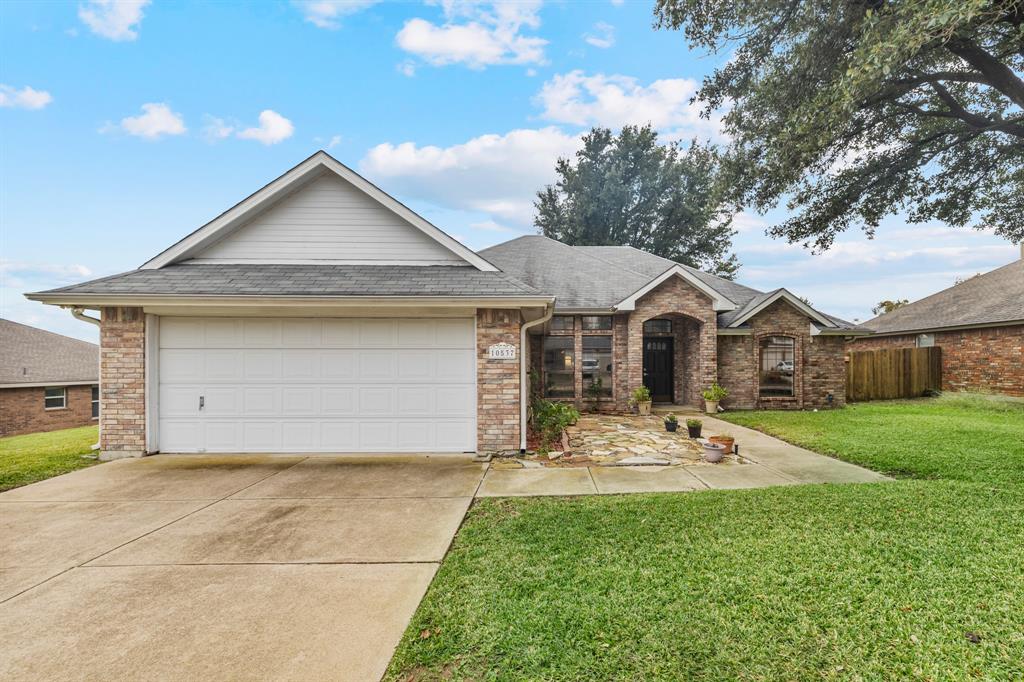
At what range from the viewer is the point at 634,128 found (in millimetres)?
29281

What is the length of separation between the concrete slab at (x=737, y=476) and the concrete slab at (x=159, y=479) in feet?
21.7

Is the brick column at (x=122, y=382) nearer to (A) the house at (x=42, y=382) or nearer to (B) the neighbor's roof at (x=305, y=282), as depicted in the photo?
(B) the neighbor's roof at (x=305, y=282)

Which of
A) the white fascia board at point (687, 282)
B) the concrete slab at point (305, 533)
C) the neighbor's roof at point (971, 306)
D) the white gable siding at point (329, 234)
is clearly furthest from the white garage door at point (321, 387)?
the neighbor's roof at point (971, 306)

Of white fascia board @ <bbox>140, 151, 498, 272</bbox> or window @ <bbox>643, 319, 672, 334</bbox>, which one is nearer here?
white fascia board @ <bbox>140, 151, 498, 272</bbox>

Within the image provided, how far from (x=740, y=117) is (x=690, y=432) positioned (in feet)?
22.7

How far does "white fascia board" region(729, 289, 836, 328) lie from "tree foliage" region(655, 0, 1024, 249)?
10.8 feet

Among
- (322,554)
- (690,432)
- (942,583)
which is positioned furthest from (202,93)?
(942,583)

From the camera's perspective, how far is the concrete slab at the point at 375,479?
5.68 m

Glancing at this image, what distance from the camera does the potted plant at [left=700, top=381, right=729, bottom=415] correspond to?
43.8 ft

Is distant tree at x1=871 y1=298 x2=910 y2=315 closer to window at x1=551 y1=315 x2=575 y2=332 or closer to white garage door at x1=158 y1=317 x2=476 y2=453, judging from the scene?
window at x1=551 y1=315 x2=575 y2=332

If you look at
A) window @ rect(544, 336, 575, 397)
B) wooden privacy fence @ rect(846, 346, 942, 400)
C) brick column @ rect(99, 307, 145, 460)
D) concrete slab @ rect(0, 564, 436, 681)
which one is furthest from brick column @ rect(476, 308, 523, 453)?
wooden privacy fence @ rect(846, 346, 942, 400)

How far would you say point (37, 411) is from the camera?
21375 millimetres

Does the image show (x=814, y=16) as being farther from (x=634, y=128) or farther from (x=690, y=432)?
(x=634, y=128)

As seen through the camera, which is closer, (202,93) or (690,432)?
(690,432)
